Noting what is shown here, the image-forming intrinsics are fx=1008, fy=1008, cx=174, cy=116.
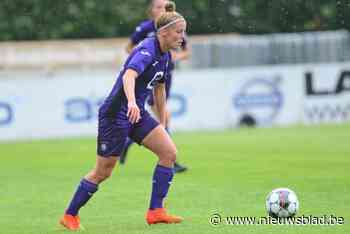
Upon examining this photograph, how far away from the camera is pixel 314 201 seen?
10742 mm

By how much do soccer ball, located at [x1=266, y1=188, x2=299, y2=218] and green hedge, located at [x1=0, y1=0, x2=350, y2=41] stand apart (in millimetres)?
19006

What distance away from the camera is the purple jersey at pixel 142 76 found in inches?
361

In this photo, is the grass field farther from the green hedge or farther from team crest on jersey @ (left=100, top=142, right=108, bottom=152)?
the green hedge

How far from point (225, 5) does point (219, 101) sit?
5.04 metres

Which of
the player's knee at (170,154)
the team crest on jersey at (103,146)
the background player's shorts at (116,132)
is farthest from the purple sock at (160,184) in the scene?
the team crest on jersey at (103,146)

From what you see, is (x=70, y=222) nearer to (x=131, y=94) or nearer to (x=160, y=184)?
(x=160, y=184)

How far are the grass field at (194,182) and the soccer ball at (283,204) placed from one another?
28 cm

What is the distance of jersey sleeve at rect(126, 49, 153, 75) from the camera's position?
29.6 ft

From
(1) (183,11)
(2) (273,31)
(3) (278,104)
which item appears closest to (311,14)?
(2) (273,31)

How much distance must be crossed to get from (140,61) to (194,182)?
160 inches

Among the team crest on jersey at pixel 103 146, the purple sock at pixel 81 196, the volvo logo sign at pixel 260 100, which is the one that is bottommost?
the volvo logo sign at pixel 260 100

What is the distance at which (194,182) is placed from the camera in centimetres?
Answer: 1288
